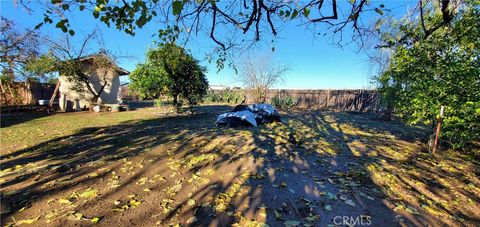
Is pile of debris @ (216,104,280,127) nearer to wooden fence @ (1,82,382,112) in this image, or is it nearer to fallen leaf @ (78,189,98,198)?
fallen leaf @ (78,189,98,198)

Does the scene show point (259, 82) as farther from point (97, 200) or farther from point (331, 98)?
point (97, 200)

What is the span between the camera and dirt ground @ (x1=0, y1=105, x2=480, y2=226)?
2.38 meters

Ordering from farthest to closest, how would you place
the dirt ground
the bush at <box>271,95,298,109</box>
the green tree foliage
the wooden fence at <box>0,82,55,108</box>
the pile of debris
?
the bush at <box>271,95,298,109</box>
the wooden fence at <box>0,82,55,108</box>
the pile of debris
the green tree foliage
the dirt ground

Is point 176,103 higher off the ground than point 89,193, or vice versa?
point 176,103

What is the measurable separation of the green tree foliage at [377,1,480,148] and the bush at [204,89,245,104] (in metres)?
16.2

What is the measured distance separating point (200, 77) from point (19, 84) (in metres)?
12.5

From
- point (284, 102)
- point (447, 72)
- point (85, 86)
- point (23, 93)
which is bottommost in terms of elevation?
point (284, 102)

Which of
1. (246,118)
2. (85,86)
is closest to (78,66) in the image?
(85,86)

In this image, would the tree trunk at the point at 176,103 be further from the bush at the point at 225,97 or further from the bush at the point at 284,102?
the bush at the point at 225,97

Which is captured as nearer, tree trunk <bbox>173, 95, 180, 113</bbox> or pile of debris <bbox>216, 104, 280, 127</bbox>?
pile of debris <bbox>216, 104, 280, 127</bbox>

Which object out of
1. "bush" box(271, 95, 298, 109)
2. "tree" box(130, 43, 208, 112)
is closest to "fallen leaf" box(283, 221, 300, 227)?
"tree" box(130, 43, 208, 112)
